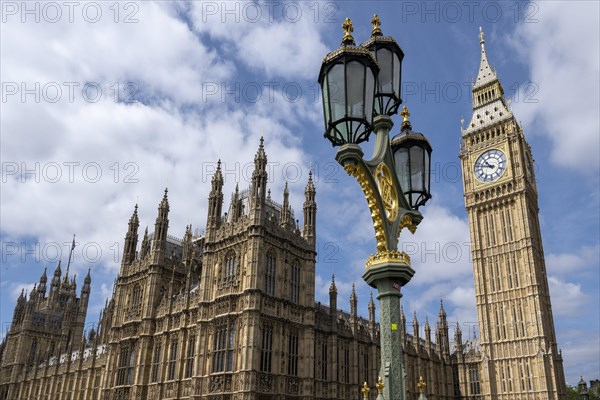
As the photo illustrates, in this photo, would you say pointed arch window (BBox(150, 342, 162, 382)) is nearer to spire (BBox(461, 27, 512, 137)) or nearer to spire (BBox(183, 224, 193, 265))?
spire (BBox(183, 224, 193, 265))

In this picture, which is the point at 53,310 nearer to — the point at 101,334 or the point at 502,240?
the point at 101,334

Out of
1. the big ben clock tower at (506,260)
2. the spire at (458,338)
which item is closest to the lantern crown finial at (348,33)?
the big ben clock tower at (506,260)

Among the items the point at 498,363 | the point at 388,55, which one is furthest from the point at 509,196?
the point at 388,55

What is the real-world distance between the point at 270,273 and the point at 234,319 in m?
4.16

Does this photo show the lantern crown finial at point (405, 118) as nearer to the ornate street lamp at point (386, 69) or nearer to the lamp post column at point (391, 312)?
the ornate street lamp at point (386, 69)

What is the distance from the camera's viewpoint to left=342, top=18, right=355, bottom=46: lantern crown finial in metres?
8.31

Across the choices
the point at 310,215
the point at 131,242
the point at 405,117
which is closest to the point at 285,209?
the point at 310,215

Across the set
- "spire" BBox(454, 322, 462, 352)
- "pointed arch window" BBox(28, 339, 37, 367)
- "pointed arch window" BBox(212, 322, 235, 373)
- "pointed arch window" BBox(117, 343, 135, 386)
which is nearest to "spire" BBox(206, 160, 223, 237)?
"pointed arch window" BBox(212, 322, 235, 373)

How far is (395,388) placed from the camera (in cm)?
702

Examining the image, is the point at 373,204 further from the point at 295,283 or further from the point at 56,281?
the point at 56,281

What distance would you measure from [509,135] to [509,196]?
352 inches

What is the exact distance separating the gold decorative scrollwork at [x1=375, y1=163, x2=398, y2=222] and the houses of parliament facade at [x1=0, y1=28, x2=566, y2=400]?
2683 centimetres

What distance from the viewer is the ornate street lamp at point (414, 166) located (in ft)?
31.3

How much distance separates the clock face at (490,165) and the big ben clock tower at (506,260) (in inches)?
5.1
